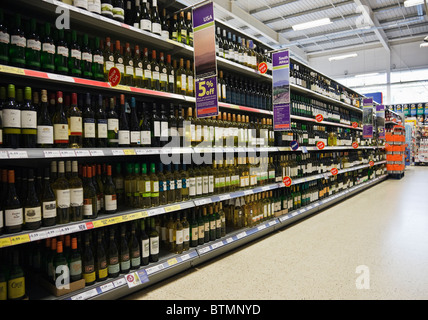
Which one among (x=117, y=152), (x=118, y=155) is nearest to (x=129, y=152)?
(x=117, y=152)

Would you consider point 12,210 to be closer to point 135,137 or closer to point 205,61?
point 135,137

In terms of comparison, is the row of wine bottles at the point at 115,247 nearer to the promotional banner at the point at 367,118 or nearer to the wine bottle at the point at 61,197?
the wine bottle at the point at 61,197

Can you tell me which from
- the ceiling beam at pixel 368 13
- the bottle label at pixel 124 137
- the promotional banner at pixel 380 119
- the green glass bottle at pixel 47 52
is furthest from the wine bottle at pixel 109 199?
the ceiling beam at pixel 368 13

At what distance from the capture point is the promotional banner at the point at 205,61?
281 cm

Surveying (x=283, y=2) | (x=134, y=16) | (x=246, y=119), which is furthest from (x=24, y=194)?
(x=283, y=2)

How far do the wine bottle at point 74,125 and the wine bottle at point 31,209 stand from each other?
351 mm

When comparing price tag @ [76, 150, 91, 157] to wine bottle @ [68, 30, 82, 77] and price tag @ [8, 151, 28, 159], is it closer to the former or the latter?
price tag @ [8, 151, 28, 159]

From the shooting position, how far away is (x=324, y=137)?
6297 millimetres

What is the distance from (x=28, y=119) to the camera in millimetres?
1854

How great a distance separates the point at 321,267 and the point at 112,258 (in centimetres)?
197

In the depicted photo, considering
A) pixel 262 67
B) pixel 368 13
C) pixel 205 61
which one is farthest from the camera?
pixel 368 13

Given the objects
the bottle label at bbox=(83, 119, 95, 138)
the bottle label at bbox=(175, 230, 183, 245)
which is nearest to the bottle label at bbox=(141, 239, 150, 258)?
the bottle label at bbox=(175, 230, 183, 245)

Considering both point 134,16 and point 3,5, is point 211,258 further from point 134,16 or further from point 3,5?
point 3,5

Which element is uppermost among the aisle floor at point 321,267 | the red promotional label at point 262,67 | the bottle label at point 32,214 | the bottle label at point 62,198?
the red promotional label at point 262,67
